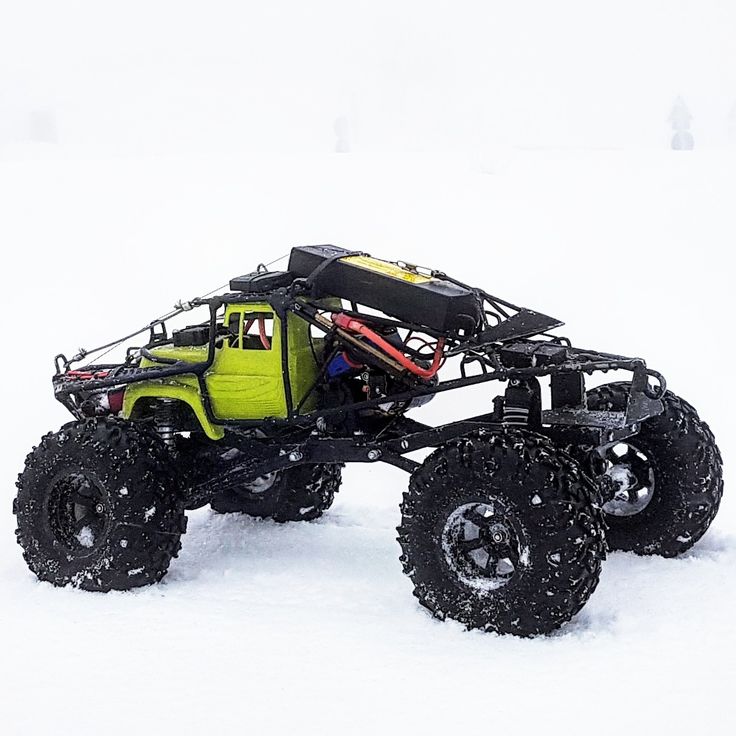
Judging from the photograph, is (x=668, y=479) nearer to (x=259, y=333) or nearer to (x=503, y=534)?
(x=503, y=534)

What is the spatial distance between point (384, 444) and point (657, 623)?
1722 mm

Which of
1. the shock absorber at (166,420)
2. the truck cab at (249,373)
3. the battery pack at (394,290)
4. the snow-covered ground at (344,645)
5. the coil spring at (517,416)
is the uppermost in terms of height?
the battery pack at (394,290)

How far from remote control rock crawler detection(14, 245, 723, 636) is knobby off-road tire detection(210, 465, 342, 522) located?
793 mm

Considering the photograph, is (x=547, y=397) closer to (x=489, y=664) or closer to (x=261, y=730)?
(x=489, y=664)

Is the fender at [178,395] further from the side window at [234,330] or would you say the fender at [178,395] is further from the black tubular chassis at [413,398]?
the side window at [234,330]

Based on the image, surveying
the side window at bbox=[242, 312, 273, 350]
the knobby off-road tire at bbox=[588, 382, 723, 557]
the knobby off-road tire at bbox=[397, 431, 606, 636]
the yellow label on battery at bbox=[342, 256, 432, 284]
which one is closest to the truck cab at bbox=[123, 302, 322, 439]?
the side window at bbox=[242, 312, 273, 350]

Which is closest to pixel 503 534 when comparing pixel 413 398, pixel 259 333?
pixel 413 398

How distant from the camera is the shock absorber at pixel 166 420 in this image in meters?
6.35

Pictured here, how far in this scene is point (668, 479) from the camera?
600 centimetres

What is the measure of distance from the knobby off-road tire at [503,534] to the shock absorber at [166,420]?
182cm

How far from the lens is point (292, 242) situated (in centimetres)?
1500

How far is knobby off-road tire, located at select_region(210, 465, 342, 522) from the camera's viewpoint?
23.3ft

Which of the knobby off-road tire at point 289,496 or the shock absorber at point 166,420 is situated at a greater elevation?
the shock absorber at point 166,420

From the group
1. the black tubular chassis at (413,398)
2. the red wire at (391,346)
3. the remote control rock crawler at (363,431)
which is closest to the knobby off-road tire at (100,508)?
the remote control rock crawler at (363,431)
